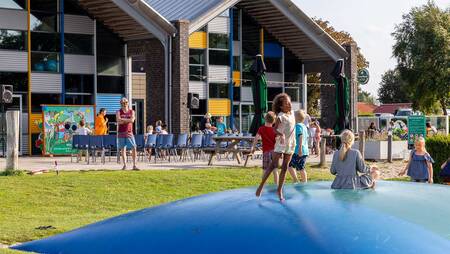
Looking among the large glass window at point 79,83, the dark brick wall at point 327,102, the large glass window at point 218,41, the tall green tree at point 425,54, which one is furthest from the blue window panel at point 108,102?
the tall green tree at point 425,54

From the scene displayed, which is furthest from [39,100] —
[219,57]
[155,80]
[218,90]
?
[219,57]

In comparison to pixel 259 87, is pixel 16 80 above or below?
above

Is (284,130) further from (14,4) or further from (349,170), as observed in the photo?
(14,4)


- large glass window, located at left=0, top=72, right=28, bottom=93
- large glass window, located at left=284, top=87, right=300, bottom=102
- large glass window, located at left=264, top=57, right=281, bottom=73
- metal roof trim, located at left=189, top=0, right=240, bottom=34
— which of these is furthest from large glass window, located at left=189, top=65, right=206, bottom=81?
large glass window, located at left=0, top=72, right=28, bottom=93

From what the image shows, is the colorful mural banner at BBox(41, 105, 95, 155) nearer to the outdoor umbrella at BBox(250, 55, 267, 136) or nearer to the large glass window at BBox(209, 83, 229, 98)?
Result: the outdoor umbrella at BBox(250, 55, 267, 136)

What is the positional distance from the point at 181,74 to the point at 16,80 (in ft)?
20.6

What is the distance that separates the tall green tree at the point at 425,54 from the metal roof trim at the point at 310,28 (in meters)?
16.4

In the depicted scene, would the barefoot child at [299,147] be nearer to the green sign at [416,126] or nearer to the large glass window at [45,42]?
the green sign at [416,126]

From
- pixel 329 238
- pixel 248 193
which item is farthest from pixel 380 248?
pixel 248 193

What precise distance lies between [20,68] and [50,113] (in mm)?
3167

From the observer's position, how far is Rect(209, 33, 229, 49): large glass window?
38.5 metres

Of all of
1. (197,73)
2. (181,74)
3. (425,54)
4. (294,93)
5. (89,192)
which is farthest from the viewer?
(425,54)

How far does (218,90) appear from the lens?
39062 mm

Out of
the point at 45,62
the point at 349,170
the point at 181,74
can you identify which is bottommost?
the point at 349,170
